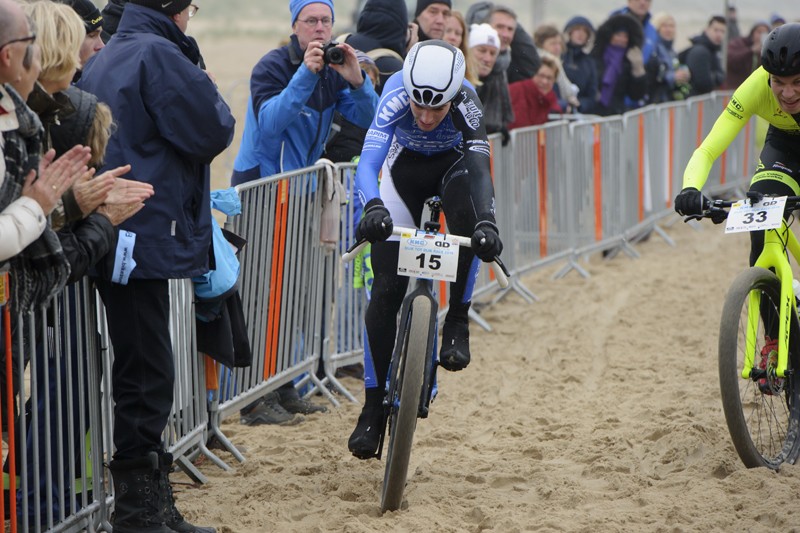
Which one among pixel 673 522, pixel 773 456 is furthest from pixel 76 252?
pixel 773 456

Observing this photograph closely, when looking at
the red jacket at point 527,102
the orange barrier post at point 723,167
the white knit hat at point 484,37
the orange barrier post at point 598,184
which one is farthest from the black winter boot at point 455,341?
the orange barrier post at point 723,167

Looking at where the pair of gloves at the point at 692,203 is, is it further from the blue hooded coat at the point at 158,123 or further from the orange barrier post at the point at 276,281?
the orange barrier post at the point at 276,281

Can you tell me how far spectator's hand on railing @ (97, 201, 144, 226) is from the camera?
4203mm

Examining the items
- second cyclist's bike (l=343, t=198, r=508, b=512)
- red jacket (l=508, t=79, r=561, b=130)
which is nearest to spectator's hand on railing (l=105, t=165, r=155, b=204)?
second cyclist's bike (l=343, t=198, r=508, b=512)

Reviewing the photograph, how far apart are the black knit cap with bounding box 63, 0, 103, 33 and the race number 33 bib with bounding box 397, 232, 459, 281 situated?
1.99 meters

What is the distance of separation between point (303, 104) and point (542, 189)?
174 inches

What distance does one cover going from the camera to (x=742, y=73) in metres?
18.0

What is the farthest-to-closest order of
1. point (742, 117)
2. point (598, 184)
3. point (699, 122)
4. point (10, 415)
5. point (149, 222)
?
point (699, 122), point (598, 184), point (742, 117), point (149, 222), point (10, 415)

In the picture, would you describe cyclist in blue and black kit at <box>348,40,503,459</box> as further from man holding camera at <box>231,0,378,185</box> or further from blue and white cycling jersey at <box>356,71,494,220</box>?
man holding camera at <box>231,0,378,185</box>

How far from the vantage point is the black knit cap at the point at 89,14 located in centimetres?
569

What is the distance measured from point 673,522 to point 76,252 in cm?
277

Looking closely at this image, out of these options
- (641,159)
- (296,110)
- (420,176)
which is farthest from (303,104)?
(641,159)

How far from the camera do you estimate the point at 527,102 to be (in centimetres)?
1145

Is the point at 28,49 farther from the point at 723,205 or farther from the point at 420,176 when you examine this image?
the point at 723,205
